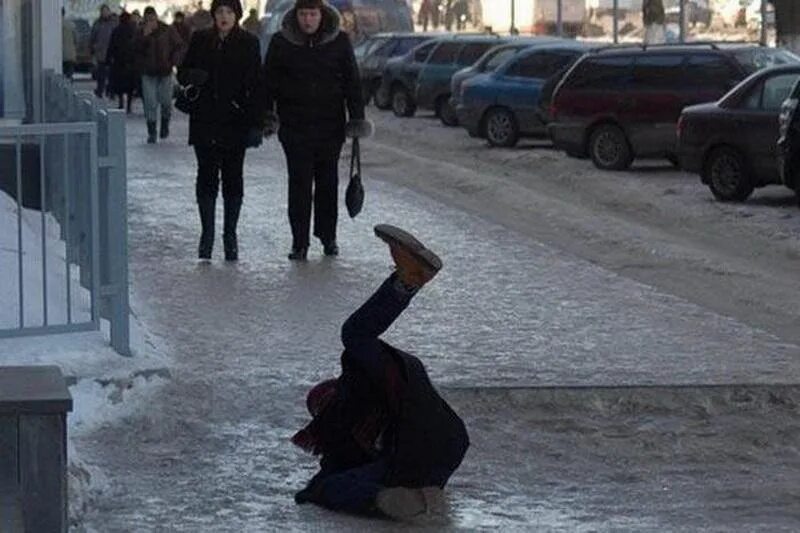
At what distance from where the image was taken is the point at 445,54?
3588 centimetres

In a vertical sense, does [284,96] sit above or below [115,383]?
above

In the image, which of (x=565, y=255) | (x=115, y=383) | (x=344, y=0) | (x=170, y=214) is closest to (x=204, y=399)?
(x=115, y=383)

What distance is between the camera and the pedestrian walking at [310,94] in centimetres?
1378

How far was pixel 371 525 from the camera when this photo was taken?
7453mm

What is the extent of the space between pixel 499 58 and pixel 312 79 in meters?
17.3

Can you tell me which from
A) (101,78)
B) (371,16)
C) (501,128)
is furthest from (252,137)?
(371,16)

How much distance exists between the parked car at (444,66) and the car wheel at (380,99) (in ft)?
9.84

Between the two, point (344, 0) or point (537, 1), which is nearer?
point (344, 0)

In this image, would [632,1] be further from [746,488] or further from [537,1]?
[746,488]

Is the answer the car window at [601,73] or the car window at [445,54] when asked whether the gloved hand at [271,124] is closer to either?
the car window at [601,73]

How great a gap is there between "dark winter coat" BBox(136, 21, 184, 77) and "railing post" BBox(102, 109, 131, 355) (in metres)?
18.6

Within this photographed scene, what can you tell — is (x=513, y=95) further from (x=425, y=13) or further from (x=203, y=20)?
(x=425, y=13)

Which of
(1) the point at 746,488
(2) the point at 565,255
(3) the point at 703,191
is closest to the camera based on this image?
(1) the point at 746,488

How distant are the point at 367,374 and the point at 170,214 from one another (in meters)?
10.3
